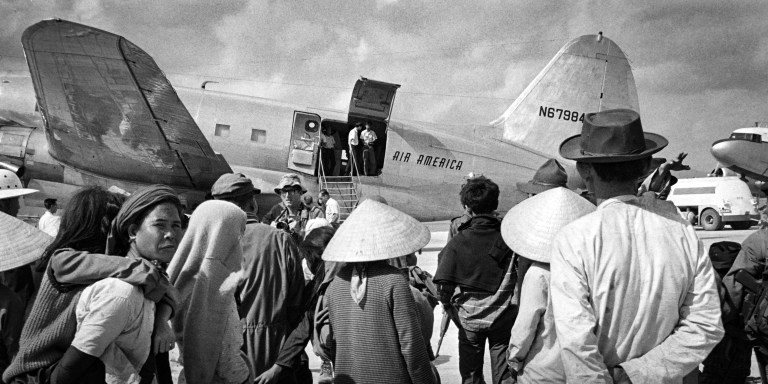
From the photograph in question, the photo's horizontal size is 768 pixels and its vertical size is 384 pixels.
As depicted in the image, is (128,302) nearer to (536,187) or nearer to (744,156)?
(536,187)

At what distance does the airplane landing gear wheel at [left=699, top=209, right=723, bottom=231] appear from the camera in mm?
20734

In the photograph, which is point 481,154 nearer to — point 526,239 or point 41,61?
point 41,61

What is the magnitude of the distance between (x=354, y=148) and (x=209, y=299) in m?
11.5

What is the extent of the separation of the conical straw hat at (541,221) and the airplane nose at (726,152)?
2029cm

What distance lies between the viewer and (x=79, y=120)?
12172 millimetres

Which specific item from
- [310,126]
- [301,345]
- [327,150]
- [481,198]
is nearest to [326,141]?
[327,150]

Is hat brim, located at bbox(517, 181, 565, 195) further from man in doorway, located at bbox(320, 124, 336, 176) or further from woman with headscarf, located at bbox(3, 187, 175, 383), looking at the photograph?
man in doorway, located at bbox(320, 124, 336, 176)

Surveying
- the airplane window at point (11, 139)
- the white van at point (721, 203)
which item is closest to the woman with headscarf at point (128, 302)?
the airplane window at point (11, 139)

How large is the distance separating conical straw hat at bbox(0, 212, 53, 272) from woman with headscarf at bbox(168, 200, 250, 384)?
0.63m

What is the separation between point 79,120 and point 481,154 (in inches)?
370

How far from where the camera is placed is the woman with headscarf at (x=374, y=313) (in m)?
2.61

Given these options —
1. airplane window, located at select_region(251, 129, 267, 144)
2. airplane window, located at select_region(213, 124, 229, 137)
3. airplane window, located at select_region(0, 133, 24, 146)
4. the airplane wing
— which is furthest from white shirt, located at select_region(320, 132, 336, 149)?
airplane window, located at select_region(0, 133, 24, 146)

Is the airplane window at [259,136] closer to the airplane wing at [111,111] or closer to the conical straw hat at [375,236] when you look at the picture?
the airplane wing at [111,111]

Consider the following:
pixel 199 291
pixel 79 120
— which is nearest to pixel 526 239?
pixel 199 291
